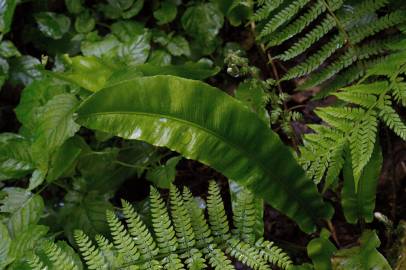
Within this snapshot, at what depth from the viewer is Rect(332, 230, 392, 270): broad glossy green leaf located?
4.03 ft

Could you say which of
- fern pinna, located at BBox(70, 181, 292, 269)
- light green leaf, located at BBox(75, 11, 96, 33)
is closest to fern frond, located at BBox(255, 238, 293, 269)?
fern pinna, located at BBox(70, 181, 292, 269)

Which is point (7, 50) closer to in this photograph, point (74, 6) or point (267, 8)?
point (74, 6)

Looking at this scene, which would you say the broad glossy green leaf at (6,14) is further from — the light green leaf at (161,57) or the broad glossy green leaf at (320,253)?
the broad glossy green leaf at (320,253)

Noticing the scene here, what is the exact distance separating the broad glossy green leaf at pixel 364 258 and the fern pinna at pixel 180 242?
0.14 meters

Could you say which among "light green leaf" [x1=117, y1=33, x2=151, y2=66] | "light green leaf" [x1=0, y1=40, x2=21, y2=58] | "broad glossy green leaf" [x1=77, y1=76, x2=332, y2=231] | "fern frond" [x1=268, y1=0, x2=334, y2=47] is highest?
"fern frond" [x1=268, y1=0, x2=334, y2=47]

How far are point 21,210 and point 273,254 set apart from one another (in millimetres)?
824

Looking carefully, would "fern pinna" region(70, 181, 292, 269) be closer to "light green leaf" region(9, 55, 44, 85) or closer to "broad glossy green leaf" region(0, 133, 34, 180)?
"broad glossy green leaf" region(0, 133, 34, 180)

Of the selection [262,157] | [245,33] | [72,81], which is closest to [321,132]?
[262,157]

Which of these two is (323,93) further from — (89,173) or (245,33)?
(89,173)

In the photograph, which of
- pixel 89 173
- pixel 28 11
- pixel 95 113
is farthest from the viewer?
pixel 28 11

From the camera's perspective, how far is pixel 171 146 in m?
1.27

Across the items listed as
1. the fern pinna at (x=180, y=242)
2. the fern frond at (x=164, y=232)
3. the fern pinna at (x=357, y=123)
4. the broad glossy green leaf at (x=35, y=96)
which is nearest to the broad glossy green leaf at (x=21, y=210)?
the broad glossy green leaf at (x=35, y=96)

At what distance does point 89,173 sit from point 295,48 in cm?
83

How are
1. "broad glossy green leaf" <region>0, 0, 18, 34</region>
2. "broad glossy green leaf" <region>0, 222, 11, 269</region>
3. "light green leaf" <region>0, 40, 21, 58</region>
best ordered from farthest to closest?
"light green leaf" <region>0, 40, 21, 58</region>
"broad glossy green leaf" <region>0, 0, 18, 34</region>
"broad glossy green leaf" <region>0, 222, 11, 269</region>
